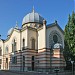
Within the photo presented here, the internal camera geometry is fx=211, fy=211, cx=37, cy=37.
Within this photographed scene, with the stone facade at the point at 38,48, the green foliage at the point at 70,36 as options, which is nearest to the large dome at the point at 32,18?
the stone facade at the point at 38,48

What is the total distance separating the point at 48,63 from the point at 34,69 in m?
4.79

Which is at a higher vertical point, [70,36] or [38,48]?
[70,36]

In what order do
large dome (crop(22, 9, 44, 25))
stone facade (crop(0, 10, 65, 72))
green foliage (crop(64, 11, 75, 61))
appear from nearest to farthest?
1. green foliage (crop(64, 11, 75, 61))
2. stone facade (crop(0, 10, 65, 72))
3. large dome (crop(22, 9, 44, 25))

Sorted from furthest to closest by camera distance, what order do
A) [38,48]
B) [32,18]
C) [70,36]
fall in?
[32,18] → [38,48] → [70,36]

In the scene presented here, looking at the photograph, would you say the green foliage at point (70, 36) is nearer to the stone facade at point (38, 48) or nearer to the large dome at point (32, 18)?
the stone facade at point (38, 48)

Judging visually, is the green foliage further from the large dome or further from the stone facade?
the large dome

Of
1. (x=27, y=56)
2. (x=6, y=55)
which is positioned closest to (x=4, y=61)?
(x=6, y=55)

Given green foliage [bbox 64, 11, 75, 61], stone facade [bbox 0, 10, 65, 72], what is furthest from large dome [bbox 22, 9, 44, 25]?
green foliage [bbox 64, 11, 75, 61]

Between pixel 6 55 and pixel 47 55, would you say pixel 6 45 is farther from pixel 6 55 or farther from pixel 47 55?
pixel 47 55

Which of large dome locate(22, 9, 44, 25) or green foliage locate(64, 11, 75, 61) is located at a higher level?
large dome locate(22, 9, 44, 25)

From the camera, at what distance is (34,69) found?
53.4m

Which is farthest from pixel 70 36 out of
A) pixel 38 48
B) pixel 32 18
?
pixel 32 18

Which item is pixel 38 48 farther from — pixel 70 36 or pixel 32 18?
pixel 70 36

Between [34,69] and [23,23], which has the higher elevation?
[23,23]
